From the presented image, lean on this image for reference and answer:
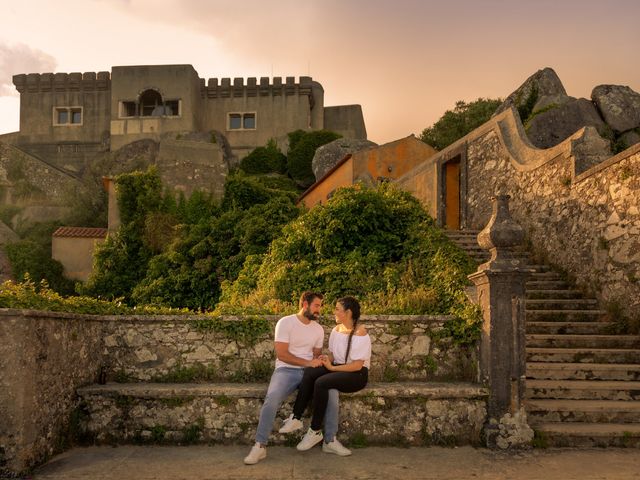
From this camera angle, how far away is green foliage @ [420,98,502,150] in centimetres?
3195

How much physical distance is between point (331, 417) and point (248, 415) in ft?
3.18

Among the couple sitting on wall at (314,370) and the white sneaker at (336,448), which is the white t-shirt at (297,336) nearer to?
the couple sitting on wall at (314,370)

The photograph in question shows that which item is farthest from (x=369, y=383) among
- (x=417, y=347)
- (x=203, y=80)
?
(x=203, y=80)

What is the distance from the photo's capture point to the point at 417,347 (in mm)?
7027

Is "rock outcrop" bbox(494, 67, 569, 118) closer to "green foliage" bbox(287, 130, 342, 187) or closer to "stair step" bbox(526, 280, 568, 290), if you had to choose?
"stair step" bbox(526, 280, 568, 290)

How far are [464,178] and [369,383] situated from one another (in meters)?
9.26

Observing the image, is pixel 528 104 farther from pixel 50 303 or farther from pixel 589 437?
pixel 50 303

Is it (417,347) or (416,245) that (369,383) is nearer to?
(417,347)

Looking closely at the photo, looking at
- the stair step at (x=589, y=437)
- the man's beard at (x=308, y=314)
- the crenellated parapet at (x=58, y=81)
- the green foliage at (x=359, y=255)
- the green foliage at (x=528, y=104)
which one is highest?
the crenellated parapet at (x=58, y=81)

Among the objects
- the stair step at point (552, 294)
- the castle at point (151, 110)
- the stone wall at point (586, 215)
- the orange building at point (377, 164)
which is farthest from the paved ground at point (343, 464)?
the castle at point (151, 110)

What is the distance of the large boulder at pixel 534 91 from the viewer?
1992 cm

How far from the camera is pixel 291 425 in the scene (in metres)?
6.15

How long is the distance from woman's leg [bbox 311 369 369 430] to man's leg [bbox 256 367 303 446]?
11.9 inches

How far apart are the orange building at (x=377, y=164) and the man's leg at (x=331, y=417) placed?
541 inches
